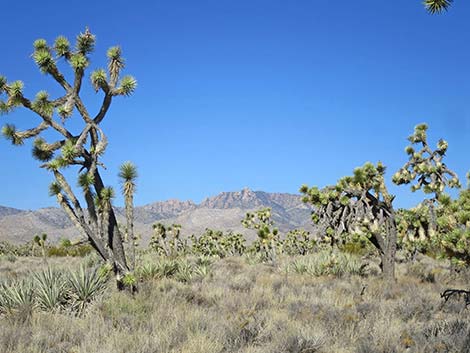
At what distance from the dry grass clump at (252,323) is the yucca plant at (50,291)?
14.9 inches

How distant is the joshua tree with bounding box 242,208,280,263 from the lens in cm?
2425

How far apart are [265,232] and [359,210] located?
1195cm

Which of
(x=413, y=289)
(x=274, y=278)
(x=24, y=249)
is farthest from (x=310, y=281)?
(x=24, y=249)

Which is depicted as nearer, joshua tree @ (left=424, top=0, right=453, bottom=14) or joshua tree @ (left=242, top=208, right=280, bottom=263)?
joshua tree @ (left=424, top=0, right=453, bottom=14)

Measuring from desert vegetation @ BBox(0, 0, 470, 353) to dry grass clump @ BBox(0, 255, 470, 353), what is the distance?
0.09ft

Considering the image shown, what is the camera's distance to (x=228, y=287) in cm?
1138

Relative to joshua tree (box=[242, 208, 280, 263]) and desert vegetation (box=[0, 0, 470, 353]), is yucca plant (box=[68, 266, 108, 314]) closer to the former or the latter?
desert vegetation (box=[0, 0, 470, 353])

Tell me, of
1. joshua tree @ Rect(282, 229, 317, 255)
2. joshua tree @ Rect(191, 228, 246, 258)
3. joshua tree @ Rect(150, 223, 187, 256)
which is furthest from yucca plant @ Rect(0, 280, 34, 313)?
joshua tree @ Rect(191, 228, 246, 258)

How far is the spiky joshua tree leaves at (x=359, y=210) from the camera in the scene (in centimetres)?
1295

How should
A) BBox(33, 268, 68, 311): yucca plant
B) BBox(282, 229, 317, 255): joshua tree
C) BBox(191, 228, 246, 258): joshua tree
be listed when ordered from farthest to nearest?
BBox(191, 228, 246, 258): joshua tree
BBox(282, 229, 317, 255): joshua tree
BBox(33, 268, 68, 311): yucca plant

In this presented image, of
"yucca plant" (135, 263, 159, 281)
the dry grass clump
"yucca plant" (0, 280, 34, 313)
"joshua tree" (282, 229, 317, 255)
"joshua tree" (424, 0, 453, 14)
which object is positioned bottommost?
the dry grass clump

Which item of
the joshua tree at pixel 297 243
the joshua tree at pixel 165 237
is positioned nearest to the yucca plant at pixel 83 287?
the joshua tree at pixel 165 237

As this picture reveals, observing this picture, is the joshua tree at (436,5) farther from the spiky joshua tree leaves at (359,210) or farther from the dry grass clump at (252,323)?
the spiky joshua tree leaves at (359,210)

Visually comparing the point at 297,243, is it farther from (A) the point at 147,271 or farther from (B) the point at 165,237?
(A) the point at 147,271
